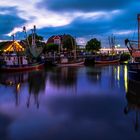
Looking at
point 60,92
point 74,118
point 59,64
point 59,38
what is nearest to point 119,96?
point 60,92

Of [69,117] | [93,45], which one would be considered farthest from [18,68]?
[93,45]

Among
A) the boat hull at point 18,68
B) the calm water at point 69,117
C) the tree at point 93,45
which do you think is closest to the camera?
the calm water at point 69,117

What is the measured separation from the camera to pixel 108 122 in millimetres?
18000

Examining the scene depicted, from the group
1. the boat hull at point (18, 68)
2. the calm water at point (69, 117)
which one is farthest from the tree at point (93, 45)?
the calm water at point (69, 117)

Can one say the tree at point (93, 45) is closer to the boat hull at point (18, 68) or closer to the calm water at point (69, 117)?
the boat hull at point (18, 68)

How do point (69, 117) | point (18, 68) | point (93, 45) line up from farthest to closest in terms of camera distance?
point (93, 45) → point (18, 68) → point (69, 117)

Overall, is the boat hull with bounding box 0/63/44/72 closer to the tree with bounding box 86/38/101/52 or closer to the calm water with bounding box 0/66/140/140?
the calm water with bounding box 0/66/140/140

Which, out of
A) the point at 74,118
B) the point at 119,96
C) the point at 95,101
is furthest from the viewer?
the point at 119,96

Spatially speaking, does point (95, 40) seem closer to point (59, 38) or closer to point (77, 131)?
point (59, 38)

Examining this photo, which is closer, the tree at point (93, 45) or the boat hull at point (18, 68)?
the boat hull at point (18, 68)

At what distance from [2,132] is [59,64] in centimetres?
6950

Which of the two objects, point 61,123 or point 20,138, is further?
point 61,123

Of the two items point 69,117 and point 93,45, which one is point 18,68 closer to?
point 69,117

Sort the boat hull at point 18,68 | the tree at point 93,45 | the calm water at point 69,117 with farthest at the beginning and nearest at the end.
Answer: the tree at point 93,45
the boat hull at point 18,68
the calm water at point 69,117
